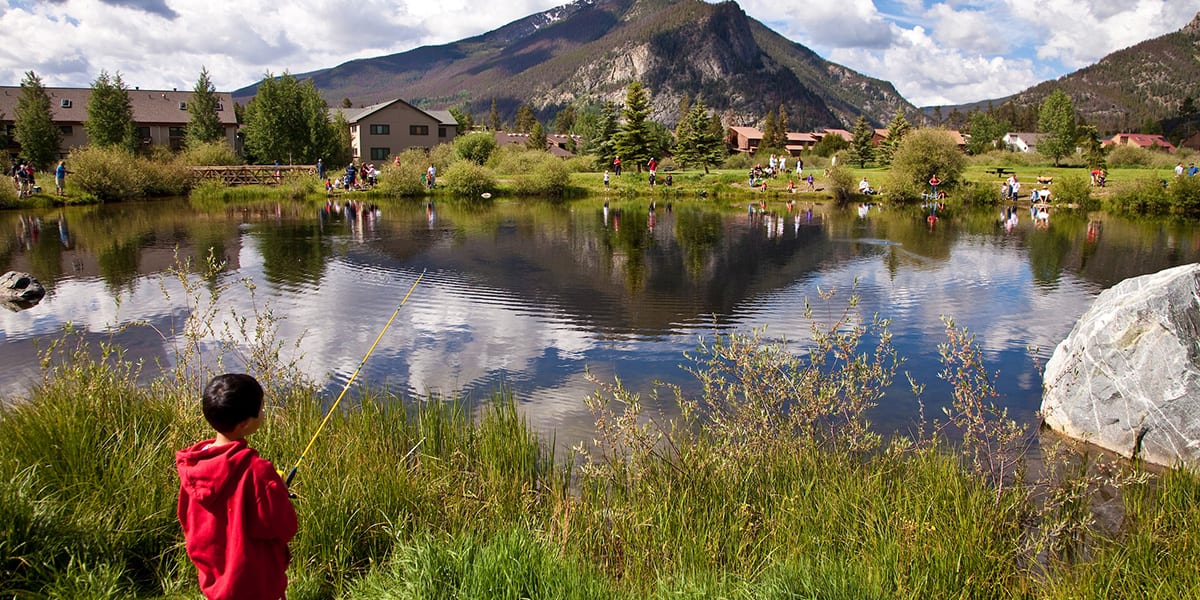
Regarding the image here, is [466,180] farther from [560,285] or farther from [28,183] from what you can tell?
[560,285]

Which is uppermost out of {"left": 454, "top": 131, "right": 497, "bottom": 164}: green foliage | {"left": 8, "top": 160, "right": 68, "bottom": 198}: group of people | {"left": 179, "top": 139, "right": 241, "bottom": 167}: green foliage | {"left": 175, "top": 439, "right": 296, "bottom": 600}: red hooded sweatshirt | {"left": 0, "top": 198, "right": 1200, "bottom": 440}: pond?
{"left": 454, "top": 131, "right": 497, "bottom": 164}: green foliage

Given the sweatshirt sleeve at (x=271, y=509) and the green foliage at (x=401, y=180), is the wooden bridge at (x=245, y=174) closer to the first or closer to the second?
the green foliage at (x=401, y=180)

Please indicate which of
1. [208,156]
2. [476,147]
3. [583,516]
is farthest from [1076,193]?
[208,156]

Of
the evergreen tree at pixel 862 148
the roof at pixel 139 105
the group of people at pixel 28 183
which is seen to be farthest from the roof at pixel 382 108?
the evergreen tree at pixel 862 148

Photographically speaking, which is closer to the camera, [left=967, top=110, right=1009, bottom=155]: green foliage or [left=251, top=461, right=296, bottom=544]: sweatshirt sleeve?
[left=251, top=461, right=296, bottom=544]: sweatshirt sleeve

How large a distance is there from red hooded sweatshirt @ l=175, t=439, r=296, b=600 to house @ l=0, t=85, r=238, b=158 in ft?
259

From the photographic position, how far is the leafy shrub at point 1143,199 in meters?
42.7

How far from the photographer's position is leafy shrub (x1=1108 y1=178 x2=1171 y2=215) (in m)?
42.7

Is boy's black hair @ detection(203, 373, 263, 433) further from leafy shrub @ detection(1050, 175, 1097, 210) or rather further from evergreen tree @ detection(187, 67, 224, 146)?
evergreen tree @ detection(187, 67, 224, 146)

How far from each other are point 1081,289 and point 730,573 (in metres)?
18.5

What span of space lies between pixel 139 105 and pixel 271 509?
299 ft

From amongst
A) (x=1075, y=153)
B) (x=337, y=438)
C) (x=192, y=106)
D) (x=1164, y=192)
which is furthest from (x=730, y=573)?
(x=1075, y=153)

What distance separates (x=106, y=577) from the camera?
4.23m

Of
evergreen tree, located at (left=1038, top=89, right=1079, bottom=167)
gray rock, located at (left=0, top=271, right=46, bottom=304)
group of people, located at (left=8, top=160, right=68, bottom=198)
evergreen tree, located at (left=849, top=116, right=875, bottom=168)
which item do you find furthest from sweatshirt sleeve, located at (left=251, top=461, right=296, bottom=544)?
evergreen tree, located at (left=849, top=116, right=875, bottom=168)
